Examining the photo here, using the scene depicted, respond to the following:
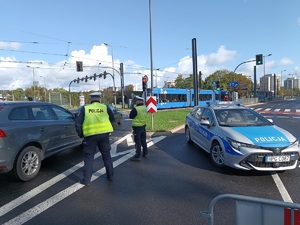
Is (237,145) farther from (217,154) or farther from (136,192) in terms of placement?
(136,192)

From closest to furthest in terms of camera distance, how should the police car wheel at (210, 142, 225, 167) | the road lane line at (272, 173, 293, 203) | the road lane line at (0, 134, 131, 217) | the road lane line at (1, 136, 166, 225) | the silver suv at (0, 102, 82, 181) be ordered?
1. the road lane line at (1, 136, 166, 225)
2. the road lane line at (0, 134, 131, 217)
3. the road lane line at (272, 173, 293, 203)
4. the silver suv at (0, 102, 82, 181)
5. the police car wheel at (210, 142, 225, 167)

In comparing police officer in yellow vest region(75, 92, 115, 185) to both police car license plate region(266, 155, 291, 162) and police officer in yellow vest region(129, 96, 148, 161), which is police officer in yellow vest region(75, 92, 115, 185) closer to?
Answer: police officer in yellow vest region(129, 96, 148, 161)

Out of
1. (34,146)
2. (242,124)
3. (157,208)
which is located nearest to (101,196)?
(157,208)

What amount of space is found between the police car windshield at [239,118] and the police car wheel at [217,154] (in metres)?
0.60

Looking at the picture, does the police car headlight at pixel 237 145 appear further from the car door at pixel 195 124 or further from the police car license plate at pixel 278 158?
the car door at pixel 195 124

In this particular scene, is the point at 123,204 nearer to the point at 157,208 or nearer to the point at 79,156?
the point at 157,208

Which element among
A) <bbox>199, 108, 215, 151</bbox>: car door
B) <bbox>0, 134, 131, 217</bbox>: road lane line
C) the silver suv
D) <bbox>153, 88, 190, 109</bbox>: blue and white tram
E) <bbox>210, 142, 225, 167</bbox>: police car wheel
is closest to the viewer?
<bbox>0, 134, 131, 217</bbox>: road lane line

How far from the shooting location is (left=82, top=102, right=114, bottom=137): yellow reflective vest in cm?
481

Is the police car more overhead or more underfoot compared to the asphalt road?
more overhead

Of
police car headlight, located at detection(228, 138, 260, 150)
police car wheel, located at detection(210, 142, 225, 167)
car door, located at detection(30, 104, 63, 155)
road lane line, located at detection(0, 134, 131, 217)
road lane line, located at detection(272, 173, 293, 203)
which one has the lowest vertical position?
road lane line, located at detection(272, 173, 293, 203)

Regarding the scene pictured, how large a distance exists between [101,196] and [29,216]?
114cm

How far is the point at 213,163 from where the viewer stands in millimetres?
6066

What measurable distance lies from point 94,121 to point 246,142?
121 inches

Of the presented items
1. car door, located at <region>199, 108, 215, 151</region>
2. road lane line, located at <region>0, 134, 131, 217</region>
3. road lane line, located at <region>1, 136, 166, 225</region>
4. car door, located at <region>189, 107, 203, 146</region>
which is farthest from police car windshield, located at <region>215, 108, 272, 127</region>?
road lane line, located at <region>0, 134, 131, 217</region>
